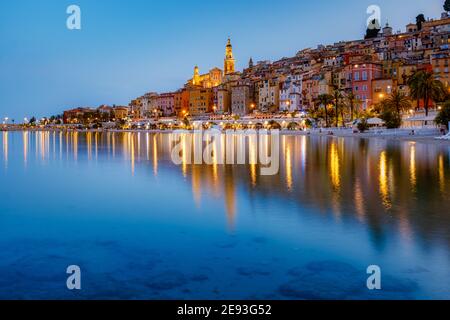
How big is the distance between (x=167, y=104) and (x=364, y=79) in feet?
266

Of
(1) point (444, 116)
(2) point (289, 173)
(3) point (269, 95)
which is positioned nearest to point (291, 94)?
(3) point (269, 95)

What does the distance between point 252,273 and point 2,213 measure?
9.14 m

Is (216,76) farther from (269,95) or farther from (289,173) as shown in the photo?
(289,173)

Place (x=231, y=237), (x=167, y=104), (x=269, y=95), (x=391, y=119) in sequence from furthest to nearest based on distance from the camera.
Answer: (x=167, y=104) < (x=269, y=95) < (x=391, y=119) < (x=231, y=237)

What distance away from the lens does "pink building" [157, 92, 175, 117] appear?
14412cm

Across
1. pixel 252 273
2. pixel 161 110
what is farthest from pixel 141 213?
pixel 161 110

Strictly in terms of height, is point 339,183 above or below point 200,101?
below

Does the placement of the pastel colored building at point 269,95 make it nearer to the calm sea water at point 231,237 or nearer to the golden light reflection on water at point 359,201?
the calm sea water at point 231,237

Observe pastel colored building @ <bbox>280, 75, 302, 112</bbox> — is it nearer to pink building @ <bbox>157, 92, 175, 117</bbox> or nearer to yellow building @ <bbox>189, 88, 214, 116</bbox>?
yellow building @ <bbox>189, 88, 214, 116</bbox>

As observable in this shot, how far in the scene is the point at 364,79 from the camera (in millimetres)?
75188

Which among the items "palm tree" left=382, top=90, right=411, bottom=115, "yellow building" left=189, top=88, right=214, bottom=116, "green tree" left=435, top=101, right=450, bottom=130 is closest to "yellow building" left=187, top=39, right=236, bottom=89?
"yellow building" left=189, top=88, right=214, bottom=116

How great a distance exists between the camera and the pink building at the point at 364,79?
244 feet
